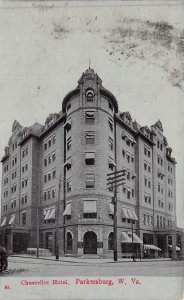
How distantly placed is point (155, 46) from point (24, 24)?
5.13 ft

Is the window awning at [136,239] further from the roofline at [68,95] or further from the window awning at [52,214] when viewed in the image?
the roofline at [68,95]

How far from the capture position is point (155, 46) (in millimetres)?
5902

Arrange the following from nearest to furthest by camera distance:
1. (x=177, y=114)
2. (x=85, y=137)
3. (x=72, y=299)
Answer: (x=72, y=299) < (x=177, y=114) < (x=85, y=137)

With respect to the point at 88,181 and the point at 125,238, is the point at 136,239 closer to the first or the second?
the point at 125,238

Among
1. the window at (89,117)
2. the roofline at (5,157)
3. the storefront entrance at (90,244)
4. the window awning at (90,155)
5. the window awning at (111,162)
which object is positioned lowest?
the storefront entrance at (90,244)

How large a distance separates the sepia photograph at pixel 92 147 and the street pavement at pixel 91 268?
1 cm

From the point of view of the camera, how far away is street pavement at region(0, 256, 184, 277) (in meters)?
5.60

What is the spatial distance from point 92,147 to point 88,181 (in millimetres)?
430

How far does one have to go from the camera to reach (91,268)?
5.68 m

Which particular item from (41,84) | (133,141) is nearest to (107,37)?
(41,84)

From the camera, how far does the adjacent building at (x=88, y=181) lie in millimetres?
6031

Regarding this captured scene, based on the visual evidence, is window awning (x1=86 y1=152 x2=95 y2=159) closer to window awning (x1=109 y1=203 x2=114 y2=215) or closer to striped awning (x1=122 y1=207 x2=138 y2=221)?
window awning (x1=109 y1=203 x2=114 y2=215)

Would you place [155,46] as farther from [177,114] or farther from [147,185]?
[147,185]

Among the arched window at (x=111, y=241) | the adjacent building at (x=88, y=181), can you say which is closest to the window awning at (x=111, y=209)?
the adjacent building at (x=88, y=181)
